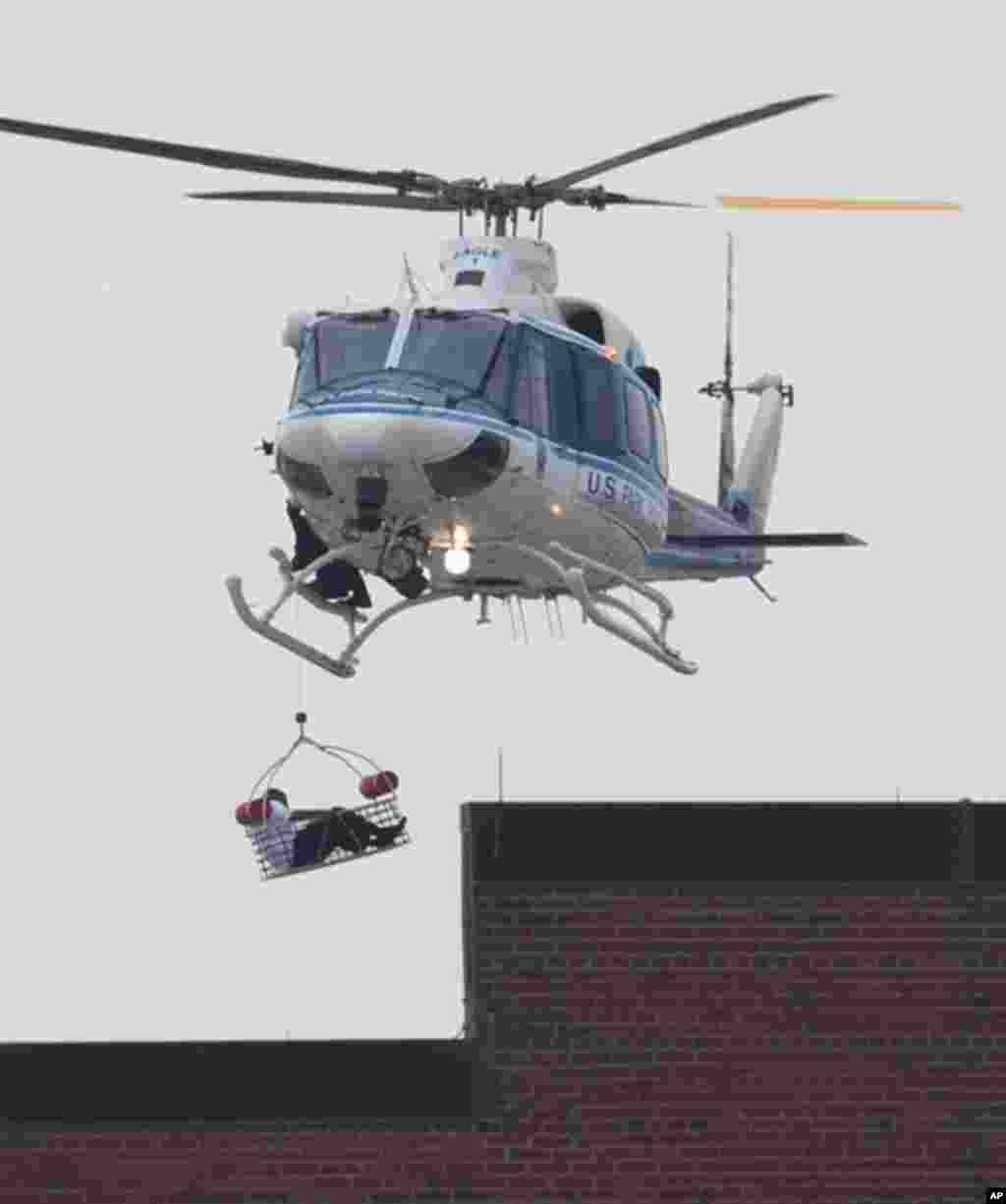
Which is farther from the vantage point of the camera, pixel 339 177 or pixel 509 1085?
pixel 339 177

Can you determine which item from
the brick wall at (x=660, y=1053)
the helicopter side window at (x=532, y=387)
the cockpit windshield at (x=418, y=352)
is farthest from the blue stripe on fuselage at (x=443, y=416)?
the brick wall at (x=660, y=1053)

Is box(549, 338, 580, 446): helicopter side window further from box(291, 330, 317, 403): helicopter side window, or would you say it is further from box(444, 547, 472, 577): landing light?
box(291, 330, 317, 403): helicopter side window

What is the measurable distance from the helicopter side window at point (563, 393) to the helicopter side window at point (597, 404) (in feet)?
0.35

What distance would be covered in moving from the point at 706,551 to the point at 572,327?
145 inches

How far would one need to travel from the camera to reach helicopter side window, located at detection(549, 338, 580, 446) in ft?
117

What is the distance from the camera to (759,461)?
148 ft

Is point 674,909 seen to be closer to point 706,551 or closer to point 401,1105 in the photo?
point 401,1105

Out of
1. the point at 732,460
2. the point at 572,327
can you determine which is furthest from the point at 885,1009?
the point at 732,460

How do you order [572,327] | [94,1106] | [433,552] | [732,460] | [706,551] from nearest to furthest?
[94,1106] < [433,552] < [572,327] < [706,551] < [732,460]

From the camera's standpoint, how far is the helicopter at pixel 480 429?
33750mm

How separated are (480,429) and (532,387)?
4.39ft

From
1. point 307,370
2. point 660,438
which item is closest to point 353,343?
point 307,370

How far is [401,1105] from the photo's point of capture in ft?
101

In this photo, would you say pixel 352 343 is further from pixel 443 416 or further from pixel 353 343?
pixel 443 416
